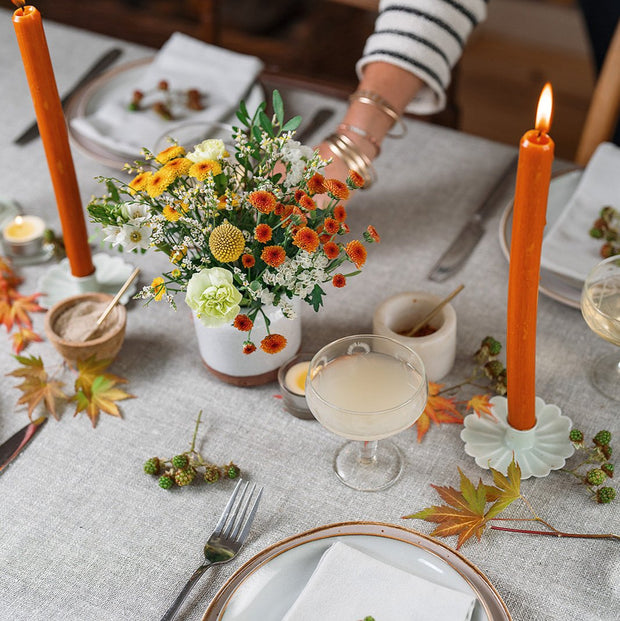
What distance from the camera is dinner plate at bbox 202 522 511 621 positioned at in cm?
71

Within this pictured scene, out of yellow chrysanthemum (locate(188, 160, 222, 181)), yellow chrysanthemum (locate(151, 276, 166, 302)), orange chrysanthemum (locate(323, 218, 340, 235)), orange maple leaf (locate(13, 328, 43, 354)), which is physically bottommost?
orange maple leaf (locate(13, 328, 43, 354))

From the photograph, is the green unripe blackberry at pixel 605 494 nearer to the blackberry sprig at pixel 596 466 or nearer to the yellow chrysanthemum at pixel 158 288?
the blackberry sprig at pixel 596 466

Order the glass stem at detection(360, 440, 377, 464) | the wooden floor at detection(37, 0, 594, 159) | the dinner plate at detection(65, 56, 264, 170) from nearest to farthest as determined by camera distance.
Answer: the glass stem at detection(360, 440, 377, 464), the dinner plate at detection(65, 56, 264, 170), the wooden floor at detection(37, 0, 594, 159)

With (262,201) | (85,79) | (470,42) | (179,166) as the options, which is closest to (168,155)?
(179,166)

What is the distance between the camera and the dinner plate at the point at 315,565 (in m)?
0.71

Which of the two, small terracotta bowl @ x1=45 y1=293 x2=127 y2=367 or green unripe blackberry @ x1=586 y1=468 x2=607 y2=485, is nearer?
green unripe blackberry @ x1=586 y1=468 x2=607 y2=485

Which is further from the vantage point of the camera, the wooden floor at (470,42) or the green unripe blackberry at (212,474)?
the wooden floor at (470,42)

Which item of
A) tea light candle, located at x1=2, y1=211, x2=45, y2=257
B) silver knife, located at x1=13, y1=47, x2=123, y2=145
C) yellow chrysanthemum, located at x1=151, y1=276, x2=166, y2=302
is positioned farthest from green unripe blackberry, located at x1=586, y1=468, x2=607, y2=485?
silver knife, located at x1=13, y1=47, x2=123, y2=145

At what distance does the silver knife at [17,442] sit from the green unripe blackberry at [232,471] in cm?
24

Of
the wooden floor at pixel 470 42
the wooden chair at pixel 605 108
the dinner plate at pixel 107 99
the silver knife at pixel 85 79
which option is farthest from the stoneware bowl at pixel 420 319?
the wooden floor at pixel 470 42

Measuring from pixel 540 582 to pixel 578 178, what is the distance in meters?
0.69

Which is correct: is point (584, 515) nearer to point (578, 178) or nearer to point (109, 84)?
point (578, 178)

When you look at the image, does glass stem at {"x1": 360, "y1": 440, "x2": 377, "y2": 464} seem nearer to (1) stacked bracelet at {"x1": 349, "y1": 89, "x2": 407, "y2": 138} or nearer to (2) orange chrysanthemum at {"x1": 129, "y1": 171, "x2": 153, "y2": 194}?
(2) orange chrysanthemum at {"x1": 129, "y1": 171, "x2": 153, "y2": 194}

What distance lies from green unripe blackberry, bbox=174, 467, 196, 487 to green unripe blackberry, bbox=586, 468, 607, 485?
0.42m
